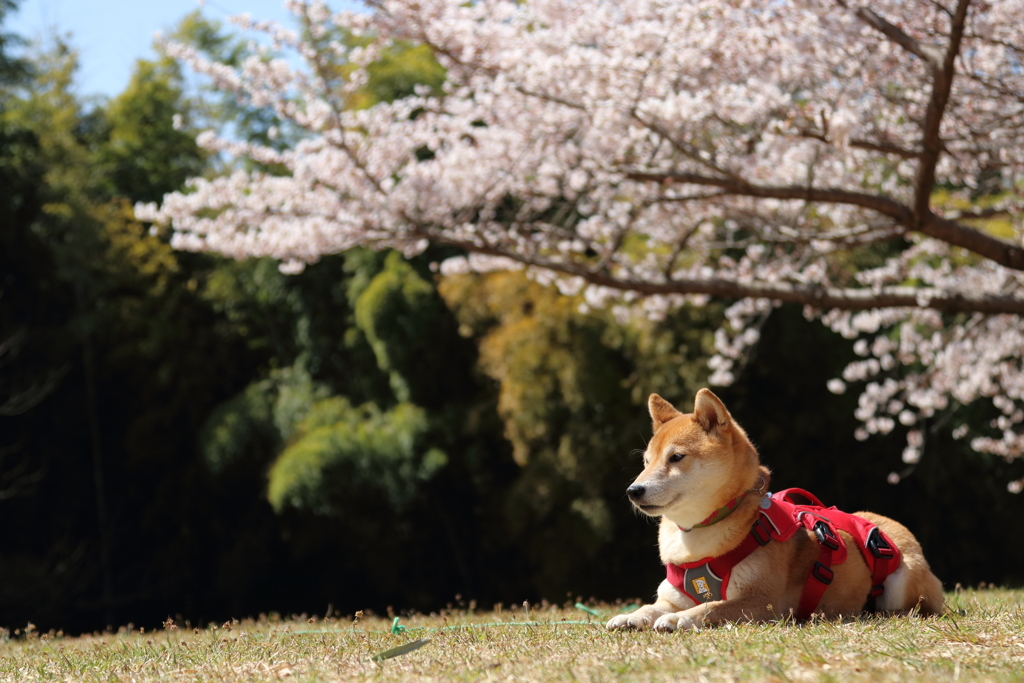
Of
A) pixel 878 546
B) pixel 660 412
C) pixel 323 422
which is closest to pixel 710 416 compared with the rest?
pixel 660 412

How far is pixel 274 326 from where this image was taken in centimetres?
1095

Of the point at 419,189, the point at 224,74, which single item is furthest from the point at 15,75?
the point at 419,189

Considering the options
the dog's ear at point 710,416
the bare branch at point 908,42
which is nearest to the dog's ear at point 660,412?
the dog's ear at point 710,416

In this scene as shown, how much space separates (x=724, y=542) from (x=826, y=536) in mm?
345

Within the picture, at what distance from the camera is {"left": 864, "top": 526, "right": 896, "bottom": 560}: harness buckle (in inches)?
113

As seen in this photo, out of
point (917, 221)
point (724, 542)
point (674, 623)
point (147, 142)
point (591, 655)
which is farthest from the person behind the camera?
point (147, 142)

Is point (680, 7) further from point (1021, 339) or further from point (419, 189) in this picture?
point (1021, 339)

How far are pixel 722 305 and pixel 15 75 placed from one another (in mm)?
8601

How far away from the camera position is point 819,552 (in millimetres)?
2805

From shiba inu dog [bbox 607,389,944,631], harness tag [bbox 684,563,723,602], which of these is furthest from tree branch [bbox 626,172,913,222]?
harness tag [bbox 684,563,723,602]

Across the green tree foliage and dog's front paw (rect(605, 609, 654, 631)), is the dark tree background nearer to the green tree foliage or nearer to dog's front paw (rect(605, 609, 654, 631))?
the green tree foliage

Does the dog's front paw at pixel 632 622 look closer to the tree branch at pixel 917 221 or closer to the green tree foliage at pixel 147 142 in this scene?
the tree branch at pixel 917 221

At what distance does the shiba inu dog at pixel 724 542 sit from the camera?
2625 millimetres

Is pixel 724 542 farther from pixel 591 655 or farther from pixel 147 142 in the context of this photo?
pixel 147 142
